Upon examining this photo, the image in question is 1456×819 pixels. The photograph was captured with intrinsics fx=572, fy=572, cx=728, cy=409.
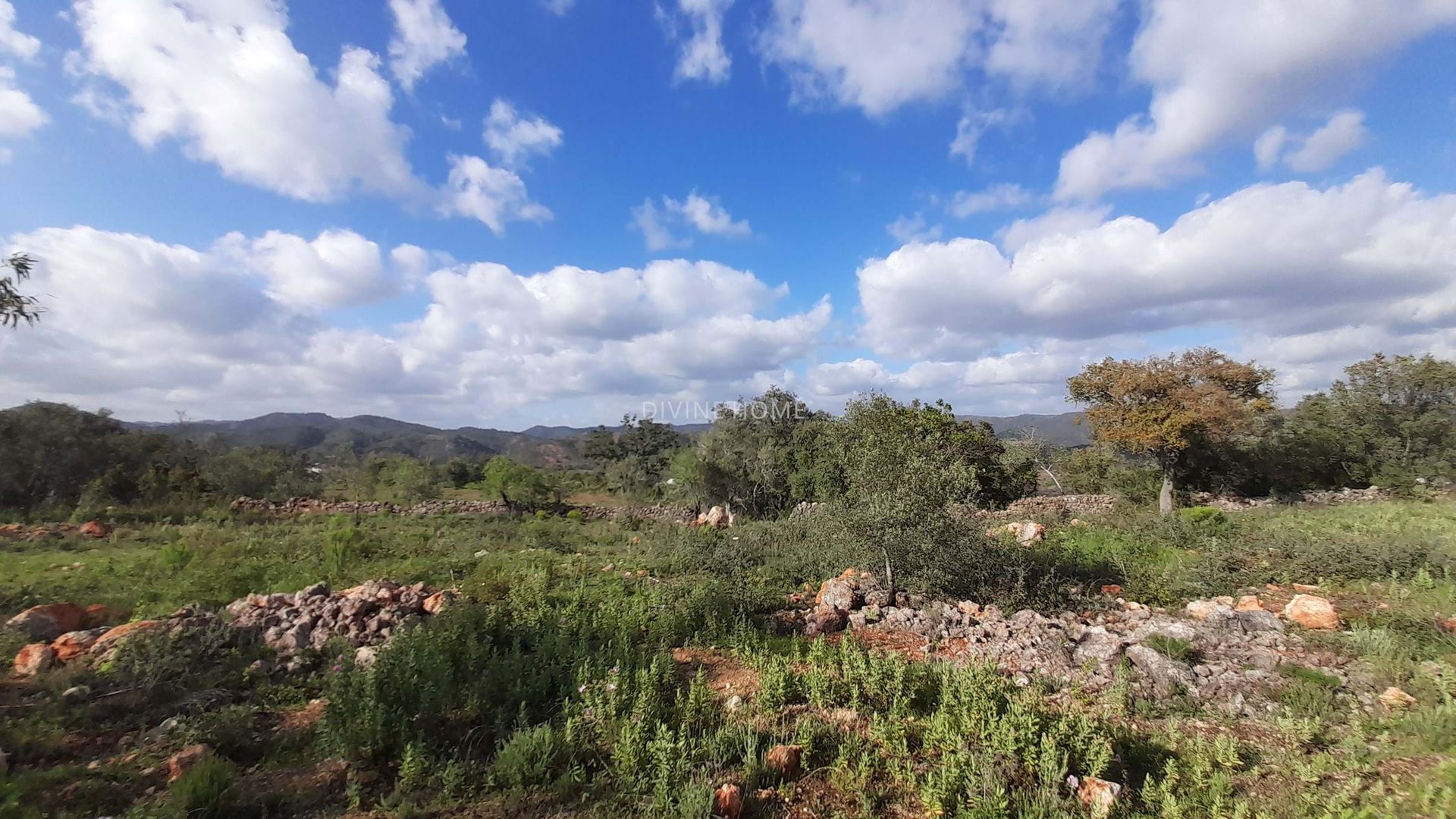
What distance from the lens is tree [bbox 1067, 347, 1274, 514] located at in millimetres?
17172

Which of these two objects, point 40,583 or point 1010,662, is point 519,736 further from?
point 40,583

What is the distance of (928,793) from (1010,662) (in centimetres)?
312

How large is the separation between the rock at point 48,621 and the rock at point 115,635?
868mm

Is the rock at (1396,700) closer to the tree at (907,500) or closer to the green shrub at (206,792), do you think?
the tree at (907,500)

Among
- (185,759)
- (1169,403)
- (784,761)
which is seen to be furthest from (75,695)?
(1169,403)

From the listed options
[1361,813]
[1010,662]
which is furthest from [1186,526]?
[1361,813]

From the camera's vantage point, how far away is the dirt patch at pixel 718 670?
5.75 m

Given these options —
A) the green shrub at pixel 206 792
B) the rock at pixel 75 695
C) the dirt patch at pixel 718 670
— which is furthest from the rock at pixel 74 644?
the dirt patch at pixel 718 670

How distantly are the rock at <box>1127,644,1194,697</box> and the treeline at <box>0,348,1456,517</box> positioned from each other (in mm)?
7034

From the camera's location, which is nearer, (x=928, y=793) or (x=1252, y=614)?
(x=928, y=793)

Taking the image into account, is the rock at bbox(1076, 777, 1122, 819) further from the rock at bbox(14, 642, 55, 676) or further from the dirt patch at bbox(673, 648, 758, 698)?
the rock at bbox(14, 642, 55, 676)

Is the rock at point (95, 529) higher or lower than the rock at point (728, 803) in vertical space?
higher

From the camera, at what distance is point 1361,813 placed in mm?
3619

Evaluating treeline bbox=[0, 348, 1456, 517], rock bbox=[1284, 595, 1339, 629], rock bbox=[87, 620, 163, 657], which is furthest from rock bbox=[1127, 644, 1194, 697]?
rock bbox=[87, 620, 163, 657]
